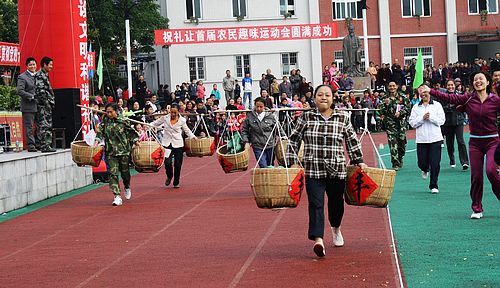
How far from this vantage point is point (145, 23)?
49656 millimetres

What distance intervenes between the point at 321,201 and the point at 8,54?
63.4 feet

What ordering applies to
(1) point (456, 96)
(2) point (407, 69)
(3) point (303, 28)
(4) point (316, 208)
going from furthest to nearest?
(2) point (407, 69), (3) point (303, 28), (1) point (456, 96), (4) point (316, 208)

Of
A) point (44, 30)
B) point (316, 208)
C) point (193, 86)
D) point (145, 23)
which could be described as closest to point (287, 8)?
point (145, 23)

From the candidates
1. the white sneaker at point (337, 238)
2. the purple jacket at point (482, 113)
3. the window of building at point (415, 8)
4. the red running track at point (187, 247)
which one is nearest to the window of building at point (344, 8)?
the window of building at point (415, 8)

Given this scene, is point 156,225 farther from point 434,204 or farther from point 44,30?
point 44,30

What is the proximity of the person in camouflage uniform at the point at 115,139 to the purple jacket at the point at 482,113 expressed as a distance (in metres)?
6.55

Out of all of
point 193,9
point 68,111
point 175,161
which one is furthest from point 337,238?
point 193,9

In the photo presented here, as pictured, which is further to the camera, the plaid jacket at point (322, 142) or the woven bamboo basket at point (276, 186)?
the plaid jacket at point (322, 142)

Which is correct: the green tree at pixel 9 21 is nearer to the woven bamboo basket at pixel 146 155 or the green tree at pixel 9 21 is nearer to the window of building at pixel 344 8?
the window of building at pixel 344 8

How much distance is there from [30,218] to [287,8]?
4330cm

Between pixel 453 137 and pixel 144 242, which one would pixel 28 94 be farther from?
pixel 453 137

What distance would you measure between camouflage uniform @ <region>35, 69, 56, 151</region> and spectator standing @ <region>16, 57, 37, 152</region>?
0.10 meters

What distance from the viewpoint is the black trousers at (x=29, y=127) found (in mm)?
20172

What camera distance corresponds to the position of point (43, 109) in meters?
20.2
